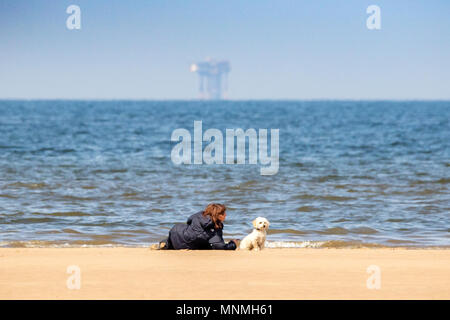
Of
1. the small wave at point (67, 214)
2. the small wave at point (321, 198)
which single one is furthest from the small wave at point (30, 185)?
the small wave at point (321, 198)

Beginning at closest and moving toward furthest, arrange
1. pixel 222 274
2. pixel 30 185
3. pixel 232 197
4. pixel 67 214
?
pixel 222 274 → pixel 67 214 → pixel 232 197 → pixel 30 185

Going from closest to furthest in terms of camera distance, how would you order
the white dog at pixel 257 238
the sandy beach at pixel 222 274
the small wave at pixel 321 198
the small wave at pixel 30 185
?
the sandy beach at pixel 222 274, the white dog at pixel 257 238, the small wave at pixel 321 198, the small wave at pixel 30 185

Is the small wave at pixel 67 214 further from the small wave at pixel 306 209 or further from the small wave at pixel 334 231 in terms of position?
the small wave at pixel 334 231

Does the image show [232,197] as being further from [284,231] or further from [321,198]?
[284,231]

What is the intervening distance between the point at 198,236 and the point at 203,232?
0.27 feet

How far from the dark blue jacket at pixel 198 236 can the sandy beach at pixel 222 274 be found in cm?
17

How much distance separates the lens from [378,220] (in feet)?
A: 41.1

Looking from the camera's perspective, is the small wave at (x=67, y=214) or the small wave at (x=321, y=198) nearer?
the small wave at (x=67, y=214)

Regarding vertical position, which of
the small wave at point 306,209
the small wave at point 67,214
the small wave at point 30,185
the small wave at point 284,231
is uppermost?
the small wave at point 30,185

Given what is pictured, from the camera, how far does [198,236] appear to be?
881 centimetres

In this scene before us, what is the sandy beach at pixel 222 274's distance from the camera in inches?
259

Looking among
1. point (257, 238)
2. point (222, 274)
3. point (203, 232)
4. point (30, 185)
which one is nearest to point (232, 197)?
point (30, 185)

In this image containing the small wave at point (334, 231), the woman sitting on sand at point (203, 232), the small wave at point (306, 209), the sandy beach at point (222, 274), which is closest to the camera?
the sandy beach at point (222, 274)
